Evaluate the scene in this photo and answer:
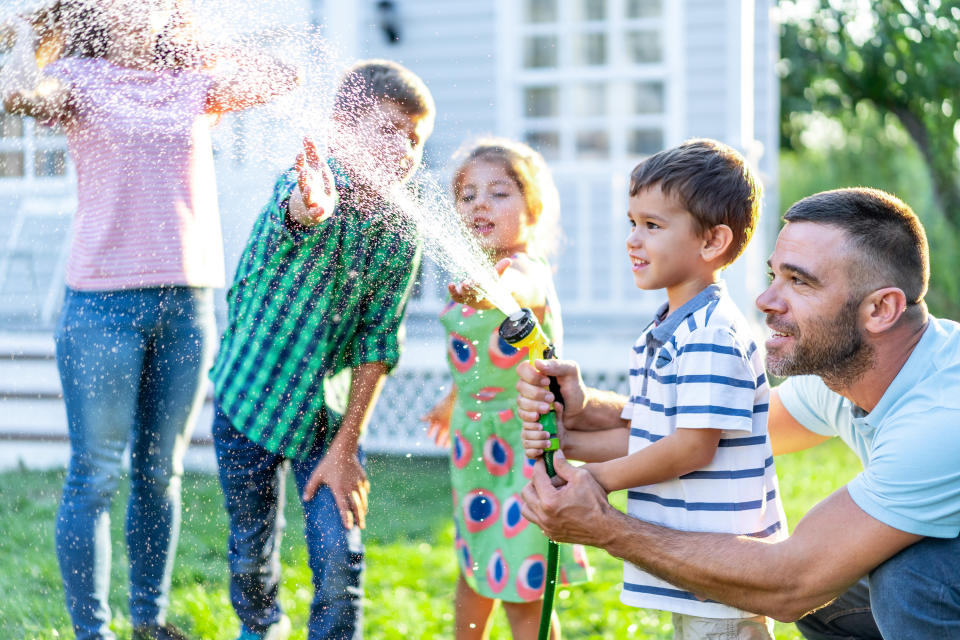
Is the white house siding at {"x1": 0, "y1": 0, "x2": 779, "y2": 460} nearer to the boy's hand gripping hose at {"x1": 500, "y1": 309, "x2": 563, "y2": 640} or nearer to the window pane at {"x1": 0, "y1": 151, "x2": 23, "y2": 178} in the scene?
the window pane at {"x1": 0, "y1": 151, "x2": 23, "y2": 178}

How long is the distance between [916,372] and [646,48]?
23.8ft

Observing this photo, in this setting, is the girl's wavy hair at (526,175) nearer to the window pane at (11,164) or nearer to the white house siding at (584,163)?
the window pane at (11,164)

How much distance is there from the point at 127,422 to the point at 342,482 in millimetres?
615

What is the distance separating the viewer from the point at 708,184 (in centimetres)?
201

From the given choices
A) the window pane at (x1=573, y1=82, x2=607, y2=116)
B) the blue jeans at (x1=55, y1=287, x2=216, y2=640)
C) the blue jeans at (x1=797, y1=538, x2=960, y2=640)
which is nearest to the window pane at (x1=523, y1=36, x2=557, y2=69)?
the window pane at (x1=573, y1=82, x2=607, y2=116)

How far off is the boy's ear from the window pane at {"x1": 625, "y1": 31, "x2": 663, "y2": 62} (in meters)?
6.78

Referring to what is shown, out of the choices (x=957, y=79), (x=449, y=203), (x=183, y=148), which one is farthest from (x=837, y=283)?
(x=957, y=79)

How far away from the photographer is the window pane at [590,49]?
8734 millimetres

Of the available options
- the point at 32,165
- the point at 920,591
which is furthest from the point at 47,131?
the point at 920,591

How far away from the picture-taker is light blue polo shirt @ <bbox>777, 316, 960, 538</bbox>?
1.82 meters

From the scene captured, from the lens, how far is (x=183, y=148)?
2467 millimetres

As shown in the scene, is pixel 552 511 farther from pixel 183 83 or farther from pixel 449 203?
pixel 183 83

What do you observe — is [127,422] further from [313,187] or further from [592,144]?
[592,144]

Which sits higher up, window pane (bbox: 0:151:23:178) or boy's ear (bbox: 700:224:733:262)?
window pane (bbox: 0:151:23:178)
